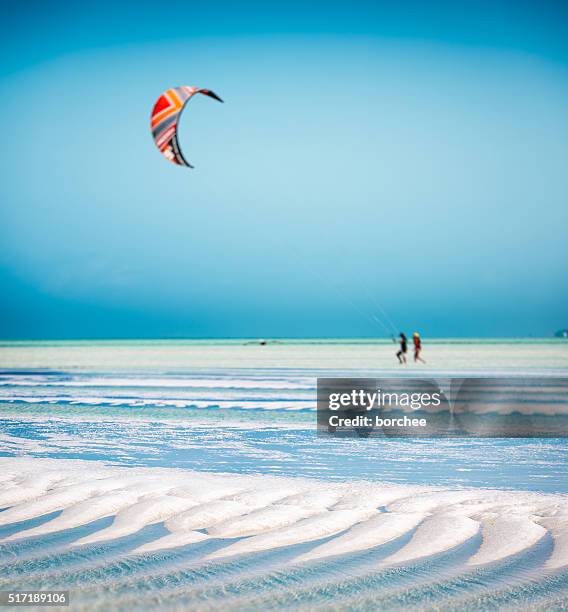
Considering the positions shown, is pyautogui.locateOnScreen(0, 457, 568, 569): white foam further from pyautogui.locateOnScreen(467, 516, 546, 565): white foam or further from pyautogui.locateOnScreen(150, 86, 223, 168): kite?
pyautogui.locateOnScreen(150, 86, 223, 168): kite

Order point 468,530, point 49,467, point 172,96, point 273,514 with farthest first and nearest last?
point 172,96 → point 49,467 → point 273,514 → point 468,530

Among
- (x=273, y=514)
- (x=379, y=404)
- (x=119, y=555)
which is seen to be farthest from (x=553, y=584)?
(x=379, y=404)

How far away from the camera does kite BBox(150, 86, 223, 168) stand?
15.9m

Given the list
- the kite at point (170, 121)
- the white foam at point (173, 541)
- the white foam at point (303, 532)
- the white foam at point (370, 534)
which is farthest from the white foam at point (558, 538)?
the kite at point (170, 121)

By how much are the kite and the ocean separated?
27.4ft

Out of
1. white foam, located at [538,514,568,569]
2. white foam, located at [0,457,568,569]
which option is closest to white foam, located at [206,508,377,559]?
white foam, located at [0,457,568,569]

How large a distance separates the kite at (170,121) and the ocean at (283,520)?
27.4 ft

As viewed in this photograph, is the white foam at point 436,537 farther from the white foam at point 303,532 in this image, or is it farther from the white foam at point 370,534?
the white foam at point 303,532

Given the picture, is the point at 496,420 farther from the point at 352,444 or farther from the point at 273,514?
the point at 273,514

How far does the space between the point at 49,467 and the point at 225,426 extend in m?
3.71

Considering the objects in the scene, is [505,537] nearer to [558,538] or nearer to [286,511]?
[558,538]

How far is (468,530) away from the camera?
14.3 ft

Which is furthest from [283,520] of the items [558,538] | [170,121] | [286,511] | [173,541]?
[170,121]

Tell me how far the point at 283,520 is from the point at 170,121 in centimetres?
1305
